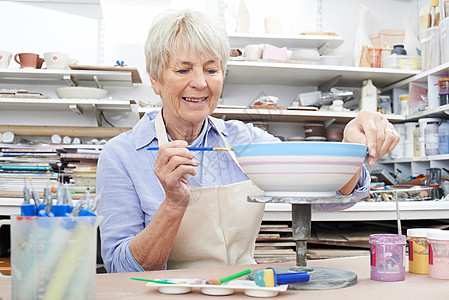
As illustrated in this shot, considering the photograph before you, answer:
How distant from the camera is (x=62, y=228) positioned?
1.85 feet

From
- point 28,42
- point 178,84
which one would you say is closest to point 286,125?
point 28,42

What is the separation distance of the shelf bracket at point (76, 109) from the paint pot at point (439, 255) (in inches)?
76.1

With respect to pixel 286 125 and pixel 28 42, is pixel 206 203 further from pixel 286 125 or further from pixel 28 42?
pixel 28 42

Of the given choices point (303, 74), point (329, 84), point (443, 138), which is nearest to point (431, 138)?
point (443, 138)

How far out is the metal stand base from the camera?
735 millimetres

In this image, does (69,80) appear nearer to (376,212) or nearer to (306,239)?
(376,212)

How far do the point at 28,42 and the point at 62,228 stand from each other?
234 cm

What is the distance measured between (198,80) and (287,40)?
1.62 meters

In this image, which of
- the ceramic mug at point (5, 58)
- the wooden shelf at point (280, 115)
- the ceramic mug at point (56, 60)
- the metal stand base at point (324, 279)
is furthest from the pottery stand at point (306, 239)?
the ceramic mug at point (5, 58)

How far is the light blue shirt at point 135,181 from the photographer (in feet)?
3.55

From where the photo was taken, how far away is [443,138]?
92.9 inches

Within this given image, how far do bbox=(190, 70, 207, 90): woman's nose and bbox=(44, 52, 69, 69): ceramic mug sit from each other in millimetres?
1488

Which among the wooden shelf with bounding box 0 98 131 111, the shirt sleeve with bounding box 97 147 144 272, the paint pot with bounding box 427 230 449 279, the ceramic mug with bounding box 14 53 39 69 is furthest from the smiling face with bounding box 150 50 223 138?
the ceramic mug with bounding box 14 53 39 69

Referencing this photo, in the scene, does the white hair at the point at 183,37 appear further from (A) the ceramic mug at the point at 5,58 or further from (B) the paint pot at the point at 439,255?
(A) the ceramic mug at the point at 5,58
